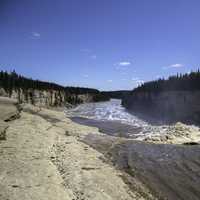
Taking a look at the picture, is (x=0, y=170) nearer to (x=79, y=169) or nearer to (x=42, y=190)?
(x=42, y=190)

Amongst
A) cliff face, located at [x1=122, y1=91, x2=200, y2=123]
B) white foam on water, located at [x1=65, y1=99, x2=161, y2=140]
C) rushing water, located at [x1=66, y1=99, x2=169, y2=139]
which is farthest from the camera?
cliff face, located at [x1=122, y1=91, x2=200, y2=123]

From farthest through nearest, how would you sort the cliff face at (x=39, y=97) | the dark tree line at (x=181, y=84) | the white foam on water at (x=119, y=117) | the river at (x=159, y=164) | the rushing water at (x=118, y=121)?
the cliff face at (x=39, y=97)
the dark tree line at (x=181, y=84)
the white foam on water at (x=119, y=117)
the rushing water at (x=118, y=121)
the river at (x=159, y=164)

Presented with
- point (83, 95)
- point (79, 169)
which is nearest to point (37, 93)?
point (83, 95)

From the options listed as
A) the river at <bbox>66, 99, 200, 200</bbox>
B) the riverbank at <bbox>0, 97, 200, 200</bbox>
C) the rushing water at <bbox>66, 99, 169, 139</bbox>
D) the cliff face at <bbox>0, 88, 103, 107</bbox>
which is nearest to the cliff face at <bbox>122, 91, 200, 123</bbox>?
the rushing water at <bbox>66, 99, 169, 139</bbox>

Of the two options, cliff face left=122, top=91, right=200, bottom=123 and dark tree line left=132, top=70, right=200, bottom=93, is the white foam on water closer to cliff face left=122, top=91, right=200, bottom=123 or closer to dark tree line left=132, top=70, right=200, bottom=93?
cliff face left=122, top=91, right=200, bottom=123

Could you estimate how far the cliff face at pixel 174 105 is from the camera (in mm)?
62438

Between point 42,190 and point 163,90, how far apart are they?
293 ft

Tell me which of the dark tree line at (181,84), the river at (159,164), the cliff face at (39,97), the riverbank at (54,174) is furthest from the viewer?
the cliff face at (39,97)

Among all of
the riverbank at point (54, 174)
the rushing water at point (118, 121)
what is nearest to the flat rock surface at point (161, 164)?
the riverbank at point (54, 174)

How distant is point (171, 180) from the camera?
1502 cm

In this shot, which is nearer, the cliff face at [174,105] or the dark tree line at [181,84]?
the cliff face at [174,105]

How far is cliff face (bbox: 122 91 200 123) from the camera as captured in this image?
205 feet

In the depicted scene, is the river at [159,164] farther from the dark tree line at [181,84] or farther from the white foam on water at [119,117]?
the dark tree line at [181,84]

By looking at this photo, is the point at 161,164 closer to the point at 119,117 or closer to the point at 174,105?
the point at 119,117
